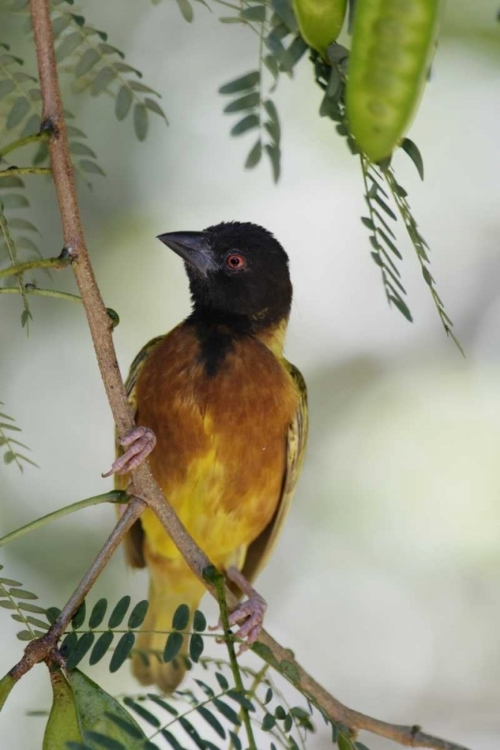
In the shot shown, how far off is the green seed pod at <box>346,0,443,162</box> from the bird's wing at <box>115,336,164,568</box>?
206cm

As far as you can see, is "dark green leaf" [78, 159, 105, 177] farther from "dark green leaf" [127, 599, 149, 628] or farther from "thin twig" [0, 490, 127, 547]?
"dark green leaf" [127, 599, 149, 628]

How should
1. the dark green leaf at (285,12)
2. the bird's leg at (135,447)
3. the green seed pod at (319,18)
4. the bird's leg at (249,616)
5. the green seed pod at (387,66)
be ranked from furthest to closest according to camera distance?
1. the bird's leg at (249,616)
2. the bird's leg at (135,447)
3. the dark green leaf at (285,12)
4. the green seed pod at (319,18)
5. the green seed pod at (387,66)

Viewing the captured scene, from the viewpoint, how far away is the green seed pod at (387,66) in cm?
98

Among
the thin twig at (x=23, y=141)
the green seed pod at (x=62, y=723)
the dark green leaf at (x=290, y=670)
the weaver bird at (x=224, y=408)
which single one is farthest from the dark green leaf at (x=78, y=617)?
the weaver bird at (x=224, y=408)

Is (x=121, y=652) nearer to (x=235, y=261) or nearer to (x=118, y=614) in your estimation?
(x=118, y=614)

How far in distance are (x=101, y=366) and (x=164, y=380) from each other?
4.75ft

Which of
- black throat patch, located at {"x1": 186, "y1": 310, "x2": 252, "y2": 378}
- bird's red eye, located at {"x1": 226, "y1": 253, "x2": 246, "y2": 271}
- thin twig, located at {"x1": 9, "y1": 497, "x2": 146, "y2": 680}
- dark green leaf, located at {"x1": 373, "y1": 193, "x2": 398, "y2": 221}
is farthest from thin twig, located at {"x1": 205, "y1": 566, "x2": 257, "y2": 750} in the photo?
bird's red eye, located at {"x1": 226, "y1": 253, "x2": 246, "y2": 271}

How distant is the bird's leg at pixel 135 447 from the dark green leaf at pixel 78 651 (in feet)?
1.14

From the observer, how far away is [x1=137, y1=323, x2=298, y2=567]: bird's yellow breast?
300 centimetres

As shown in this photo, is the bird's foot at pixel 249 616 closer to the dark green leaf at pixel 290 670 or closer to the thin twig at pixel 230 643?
the dark green leaf at pixel 290 670

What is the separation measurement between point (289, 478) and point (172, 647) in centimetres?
180

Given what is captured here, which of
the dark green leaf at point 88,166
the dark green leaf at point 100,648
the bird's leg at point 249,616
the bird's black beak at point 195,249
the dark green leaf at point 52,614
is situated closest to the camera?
the dark green leaf at point 100,648

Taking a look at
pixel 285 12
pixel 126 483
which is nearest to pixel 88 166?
pixel 285 12

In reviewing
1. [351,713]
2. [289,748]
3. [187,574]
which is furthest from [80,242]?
[187,574]
